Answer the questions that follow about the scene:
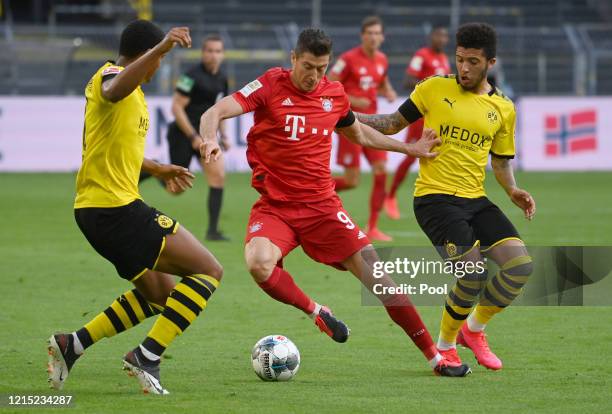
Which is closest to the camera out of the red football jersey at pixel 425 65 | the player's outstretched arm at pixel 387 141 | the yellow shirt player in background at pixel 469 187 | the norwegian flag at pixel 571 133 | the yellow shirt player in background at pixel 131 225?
the yellow shirt player in background at pixel 131 225

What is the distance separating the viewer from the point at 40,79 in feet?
84.0

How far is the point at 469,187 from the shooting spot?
24.7 feet

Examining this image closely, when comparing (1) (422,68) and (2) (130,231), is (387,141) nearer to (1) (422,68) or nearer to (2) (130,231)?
(2) (130,231)

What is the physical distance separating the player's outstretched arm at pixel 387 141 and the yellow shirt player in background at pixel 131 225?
1.36 m

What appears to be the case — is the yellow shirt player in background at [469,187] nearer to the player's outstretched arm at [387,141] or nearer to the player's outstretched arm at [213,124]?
the player's outstretched arm at [387,141]

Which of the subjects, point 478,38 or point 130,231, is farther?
point 478,38

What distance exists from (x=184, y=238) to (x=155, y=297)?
0.47 m

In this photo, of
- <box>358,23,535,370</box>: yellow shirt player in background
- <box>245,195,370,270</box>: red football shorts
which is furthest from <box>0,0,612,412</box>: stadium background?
<box>245,195,370,270</box>: red football shorts

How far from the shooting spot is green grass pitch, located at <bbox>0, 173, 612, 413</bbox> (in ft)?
20.2

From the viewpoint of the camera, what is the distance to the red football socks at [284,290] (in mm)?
7094

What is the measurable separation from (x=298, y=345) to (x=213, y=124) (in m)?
1.88

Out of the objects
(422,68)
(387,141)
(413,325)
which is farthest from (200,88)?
(413,325)

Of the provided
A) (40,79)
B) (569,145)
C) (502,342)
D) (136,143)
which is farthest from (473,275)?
(40,79)

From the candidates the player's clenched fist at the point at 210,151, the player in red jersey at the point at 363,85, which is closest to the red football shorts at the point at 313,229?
the player's clenched fist at the point at 210,151
